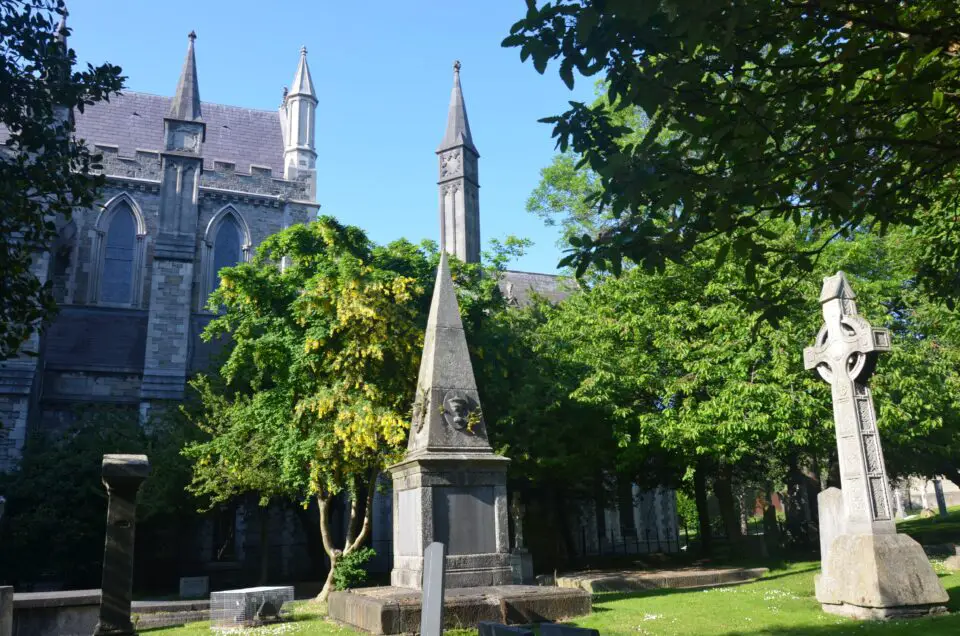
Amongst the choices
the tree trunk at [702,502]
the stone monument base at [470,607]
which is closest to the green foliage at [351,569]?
the stone monument base at [470,607]

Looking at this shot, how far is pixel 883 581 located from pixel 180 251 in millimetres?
28660

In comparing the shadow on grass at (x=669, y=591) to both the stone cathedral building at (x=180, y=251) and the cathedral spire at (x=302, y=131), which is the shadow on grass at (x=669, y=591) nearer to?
the stone cathedral building at (x=180, y=251)

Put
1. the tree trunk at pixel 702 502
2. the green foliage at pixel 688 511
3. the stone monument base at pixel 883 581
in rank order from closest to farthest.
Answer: the stone monument base at pixel 883 581
the tree trunk at pixel 702 502
the green foliage at pixel 688 511

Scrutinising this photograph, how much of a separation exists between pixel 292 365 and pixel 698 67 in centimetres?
1421

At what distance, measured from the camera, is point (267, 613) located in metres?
13.2


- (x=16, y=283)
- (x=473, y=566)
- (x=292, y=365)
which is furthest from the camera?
(x=292, y=365)

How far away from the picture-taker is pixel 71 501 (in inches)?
899

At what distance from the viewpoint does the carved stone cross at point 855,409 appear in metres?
10.1

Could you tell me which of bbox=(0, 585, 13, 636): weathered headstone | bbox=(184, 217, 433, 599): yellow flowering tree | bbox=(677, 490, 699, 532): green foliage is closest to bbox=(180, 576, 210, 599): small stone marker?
bbox=(184, 217, 433, 599): yellow flowering tree

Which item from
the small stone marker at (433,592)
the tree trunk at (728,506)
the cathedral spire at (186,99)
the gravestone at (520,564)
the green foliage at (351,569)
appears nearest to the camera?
the small stone marker at (433,592)

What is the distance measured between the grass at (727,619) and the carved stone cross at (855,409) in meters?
1.38

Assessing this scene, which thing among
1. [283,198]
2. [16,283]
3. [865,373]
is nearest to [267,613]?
[16,283]

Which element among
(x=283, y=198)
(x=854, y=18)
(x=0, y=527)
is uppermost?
(x=283, y=198)

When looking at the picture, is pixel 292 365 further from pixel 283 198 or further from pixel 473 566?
pixel 283 198
